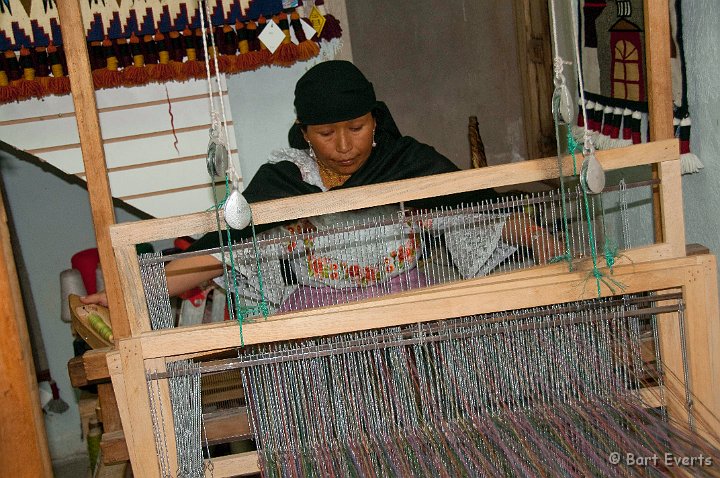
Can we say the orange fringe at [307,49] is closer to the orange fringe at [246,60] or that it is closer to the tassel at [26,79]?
the orange fringe at [246,60]

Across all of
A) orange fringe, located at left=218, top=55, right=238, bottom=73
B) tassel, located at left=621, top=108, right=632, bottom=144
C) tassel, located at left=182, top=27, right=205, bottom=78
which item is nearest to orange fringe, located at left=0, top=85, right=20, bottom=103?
tassel, located at left=182, top=27, right=205, bottom=78

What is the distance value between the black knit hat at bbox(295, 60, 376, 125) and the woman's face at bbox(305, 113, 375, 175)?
0.09ft

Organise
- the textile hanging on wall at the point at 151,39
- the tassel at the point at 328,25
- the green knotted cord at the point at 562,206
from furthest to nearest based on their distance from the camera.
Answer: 1. the tassel at the point at 328,25
2. the textile hanging on wall at the point at 151,39
3. the green knotted cord at the point at 562,206

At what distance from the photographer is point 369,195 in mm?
1881

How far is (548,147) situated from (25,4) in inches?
96.8

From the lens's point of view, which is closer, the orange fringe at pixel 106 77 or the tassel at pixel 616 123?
the tassel at pixel 616 123

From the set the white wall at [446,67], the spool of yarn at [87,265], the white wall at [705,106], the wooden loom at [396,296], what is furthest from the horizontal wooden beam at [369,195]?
the white wall at [446,67]

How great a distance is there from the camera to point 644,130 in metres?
2.75

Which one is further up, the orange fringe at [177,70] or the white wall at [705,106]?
the orange fringe at [177,70]

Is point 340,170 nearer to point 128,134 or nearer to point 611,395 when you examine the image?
point 611,395

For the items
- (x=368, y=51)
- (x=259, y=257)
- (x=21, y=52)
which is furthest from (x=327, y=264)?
(x=368, y=51)

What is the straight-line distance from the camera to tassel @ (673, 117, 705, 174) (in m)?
2.42

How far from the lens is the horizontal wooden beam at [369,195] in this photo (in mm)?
1861

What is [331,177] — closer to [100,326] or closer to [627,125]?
[100,326]
